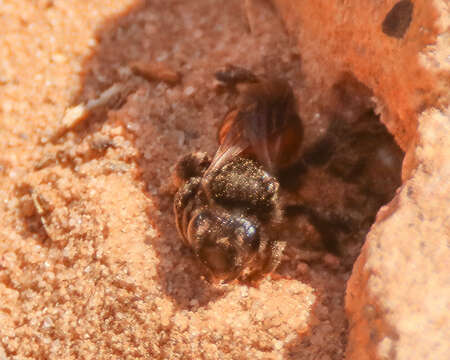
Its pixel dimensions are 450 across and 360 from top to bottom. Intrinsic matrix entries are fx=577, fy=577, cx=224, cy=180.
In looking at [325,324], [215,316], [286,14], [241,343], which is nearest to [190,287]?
[215,316]

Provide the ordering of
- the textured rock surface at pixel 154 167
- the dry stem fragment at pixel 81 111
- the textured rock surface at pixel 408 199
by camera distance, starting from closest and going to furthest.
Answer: the textured rock surface at pixel 408 199
the textured rock surface at pixel 154 167
the dry stem fragment at pixel 81 111

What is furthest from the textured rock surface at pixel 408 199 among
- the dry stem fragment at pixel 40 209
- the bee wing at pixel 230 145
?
the dry stem fragment at pixel 40 209

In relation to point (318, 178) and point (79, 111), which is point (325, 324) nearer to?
point (318, 178)

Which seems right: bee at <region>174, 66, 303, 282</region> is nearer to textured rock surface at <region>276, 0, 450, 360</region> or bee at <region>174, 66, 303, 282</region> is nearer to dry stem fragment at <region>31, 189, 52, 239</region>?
textured rock surface at <region>276, 0, 450, 360</region>

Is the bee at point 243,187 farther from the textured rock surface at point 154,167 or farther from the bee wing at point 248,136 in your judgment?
the textured rock surface at point 154,167

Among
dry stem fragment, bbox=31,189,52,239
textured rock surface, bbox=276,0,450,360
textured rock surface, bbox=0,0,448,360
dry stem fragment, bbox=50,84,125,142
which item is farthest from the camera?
dry stem fragment, bbox=50,84,125,142

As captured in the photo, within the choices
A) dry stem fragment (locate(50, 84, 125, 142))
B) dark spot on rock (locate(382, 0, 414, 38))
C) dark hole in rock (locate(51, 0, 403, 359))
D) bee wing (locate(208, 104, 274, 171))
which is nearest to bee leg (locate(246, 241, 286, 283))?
dark hole in rock (locate(51, 0, 403, 359))
